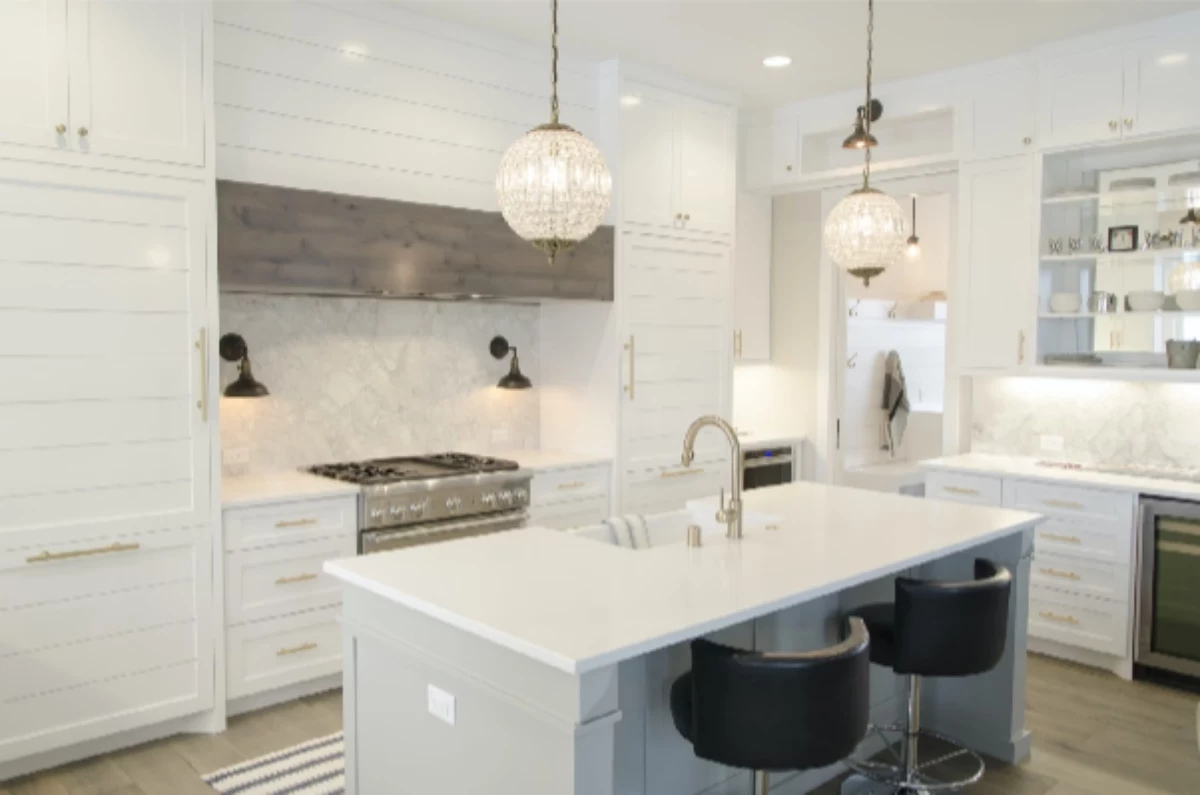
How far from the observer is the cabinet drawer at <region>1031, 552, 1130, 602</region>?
4.21 meters

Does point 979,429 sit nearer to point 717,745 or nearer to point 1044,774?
point 1044,774

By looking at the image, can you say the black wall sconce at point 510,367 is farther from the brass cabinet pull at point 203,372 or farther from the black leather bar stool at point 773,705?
the black leather bar stool at point 773,705

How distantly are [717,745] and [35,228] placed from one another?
2.72 meters

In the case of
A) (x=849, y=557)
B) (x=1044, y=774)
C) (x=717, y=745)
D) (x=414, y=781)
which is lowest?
(x=1044, y=774)

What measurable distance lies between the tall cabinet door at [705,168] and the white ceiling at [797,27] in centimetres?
29

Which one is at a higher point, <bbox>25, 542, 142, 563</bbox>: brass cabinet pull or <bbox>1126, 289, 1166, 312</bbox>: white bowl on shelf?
<bbox>1126, 289, 1166, 312</bbox>: white bowl on shelf

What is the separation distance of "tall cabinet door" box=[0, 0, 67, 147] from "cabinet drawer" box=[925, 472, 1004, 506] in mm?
4070

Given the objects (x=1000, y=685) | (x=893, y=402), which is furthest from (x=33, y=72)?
(x=893, y=402)

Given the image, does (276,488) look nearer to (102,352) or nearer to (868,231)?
(102,352)

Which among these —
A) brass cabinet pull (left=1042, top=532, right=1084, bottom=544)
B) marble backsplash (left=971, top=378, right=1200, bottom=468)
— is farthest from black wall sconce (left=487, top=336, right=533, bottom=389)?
brass cabinet pull (left=1042, top=532, right=1084, bottom=544)

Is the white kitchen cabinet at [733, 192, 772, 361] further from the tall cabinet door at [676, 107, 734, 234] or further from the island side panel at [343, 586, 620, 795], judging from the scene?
the island side panel at [343, 586, 620, 795]

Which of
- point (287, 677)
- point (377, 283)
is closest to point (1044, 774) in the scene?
point (287, 677)

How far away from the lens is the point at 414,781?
2324mm

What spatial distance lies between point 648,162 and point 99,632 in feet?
11.0
